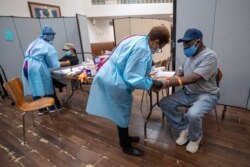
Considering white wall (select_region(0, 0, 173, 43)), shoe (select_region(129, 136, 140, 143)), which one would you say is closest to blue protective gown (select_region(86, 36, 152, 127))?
shoe (select_region(129, 136, 140, 143))

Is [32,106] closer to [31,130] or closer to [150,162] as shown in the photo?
[31,130]

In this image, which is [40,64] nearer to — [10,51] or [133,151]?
[10,51]

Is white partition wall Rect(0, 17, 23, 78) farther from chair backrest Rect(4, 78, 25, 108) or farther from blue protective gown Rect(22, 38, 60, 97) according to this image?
chair backrest Rect(4, 78, 25, 108)

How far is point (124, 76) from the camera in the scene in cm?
140

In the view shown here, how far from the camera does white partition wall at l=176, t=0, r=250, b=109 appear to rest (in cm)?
201

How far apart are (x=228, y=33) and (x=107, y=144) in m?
2.03

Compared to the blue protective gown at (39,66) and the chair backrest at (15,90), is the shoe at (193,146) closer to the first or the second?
the chair backrest at (15,90)

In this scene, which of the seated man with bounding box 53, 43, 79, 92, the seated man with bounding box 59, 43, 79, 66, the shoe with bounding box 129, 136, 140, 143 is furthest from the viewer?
the seated man with bounding box 59, 43, 79, 66

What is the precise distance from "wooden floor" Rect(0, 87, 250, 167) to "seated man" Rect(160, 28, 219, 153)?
0.21m

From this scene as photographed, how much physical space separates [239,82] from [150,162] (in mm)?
1587

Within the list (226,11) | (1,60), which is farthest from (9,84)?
(226,11)

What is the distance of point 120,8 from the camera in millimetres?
8227

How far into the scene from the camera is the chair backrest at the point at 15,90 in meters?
1.90

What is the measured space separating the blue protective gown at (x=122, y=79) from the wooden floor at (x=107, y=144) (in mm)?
482
